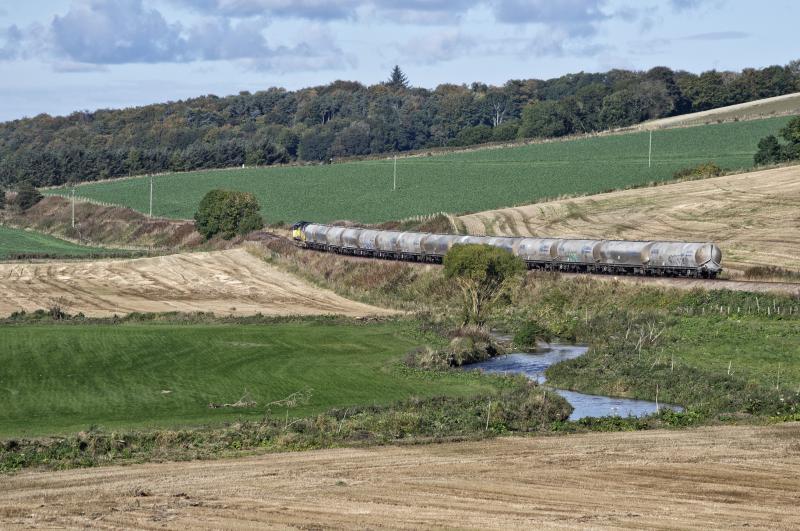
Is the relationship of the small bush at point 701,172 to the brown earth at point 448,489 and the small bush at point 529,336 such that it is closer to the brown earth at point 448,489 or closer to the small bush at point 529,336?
the small bush at point 529,336

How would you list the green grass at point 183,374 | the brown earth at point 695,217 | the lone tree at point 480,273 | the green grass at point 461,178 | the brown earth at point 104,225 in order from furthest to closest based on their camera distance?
the brown earth at point 104,225 → the green grass at point 461,178 → the brown earth at point 695,217 → the lone tree at point 480,273 → the green grass at point 183,374

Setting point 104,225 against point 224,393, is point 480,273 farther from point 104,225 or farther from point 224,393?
point 104,225

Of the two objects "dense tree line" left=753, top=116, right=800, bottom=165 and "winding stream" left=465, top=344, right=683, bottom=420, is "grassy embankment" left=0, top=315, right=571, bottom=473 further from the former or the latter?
"dense tree line" left=753, top=116, right=800, bottom=165

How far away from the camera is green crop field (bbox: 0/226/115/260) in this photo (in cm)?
10962

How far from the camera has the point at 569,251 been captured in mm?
83562

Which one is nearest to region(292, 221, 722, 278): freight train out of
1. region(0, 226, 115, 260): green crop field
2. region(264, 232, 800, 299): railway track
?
region(264, 232, 800, 299): railway track

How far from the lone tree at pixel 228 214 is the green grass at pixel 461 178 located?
34.5 ft

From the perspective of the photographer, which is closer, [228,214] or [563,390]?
[563,390]

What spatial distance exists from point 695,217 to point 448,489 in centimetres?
7657

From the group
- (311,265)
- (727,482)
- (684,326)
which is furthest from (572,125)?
(727,482)

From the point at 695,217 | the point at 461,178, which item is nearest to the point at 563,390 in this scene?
the point at 695,217

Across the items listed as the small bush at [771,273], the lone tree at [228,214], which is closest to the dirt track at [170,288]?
the lone tree at [228,214]

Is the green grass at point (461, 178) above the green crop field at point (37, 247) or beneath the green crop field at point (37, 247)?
above

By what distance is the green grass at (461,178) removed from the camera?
5089 inches
